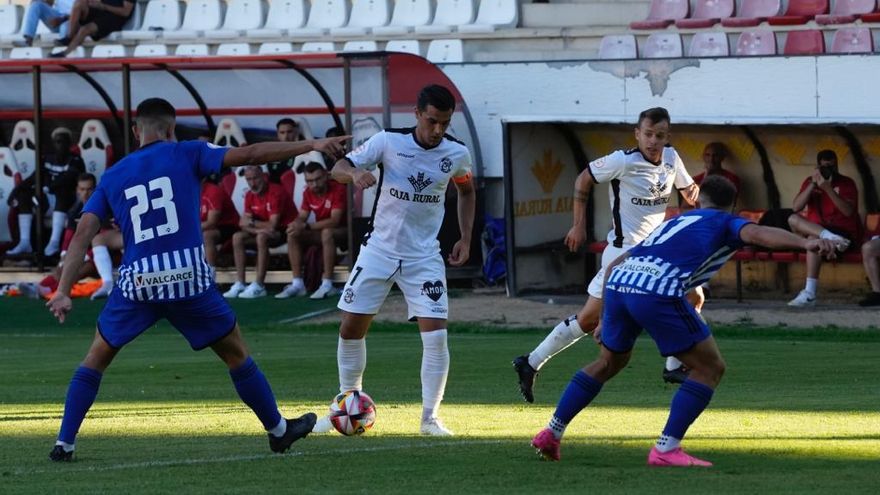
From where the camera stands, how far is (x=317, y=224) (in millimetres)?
21281

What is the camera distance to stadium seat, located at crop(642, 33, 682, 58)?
2206 cm

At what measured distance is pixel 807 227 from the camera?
1864 centimetres

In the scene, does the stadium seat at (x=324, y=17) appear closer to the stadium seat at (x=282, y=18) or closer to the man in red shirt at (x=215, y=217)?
the stadium seat at (x=282, y=18)

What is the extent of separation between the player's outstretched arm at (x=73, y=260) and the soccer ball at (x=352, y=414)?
181cm

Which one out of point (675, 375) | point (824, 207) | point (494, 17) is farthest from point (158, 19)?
point (675, 375)

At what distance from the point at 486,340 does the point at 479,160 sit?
574cm

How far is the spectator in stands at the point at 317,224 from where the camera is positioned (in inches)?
834

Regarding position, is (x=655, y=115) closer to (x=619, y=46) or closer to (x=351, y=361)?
(x=351, y=361)

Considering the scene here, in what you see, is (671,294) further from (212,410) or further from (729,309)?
(729,309)

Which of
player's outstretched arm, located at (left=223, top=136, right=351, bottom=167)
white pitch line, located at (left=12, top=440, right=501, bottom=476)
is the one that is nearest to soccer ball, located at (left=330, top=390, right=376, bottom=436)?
white pitch line, located at (left=12, top=440, right=501, bottom=476)

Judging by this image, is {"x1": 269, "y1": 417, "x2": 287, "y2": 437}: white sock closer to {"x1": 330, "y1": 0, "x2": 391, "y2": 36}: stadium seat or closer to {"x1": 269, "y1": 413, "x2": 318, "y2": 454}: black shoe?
{"x1": 269, "y1": 413, "x2": 318, "y2": 454}: black shoe

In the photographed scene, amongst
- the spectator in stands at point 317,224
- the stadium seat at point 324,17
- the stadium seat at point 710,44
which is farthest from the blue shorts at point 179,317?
the stadium seat at point 324,17

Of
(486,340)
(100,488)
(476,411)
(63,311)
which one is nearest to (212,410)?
(476,411)

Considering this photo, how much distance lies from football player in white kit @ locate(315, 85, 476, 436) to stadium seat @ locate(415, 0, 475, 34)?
1503 cm
